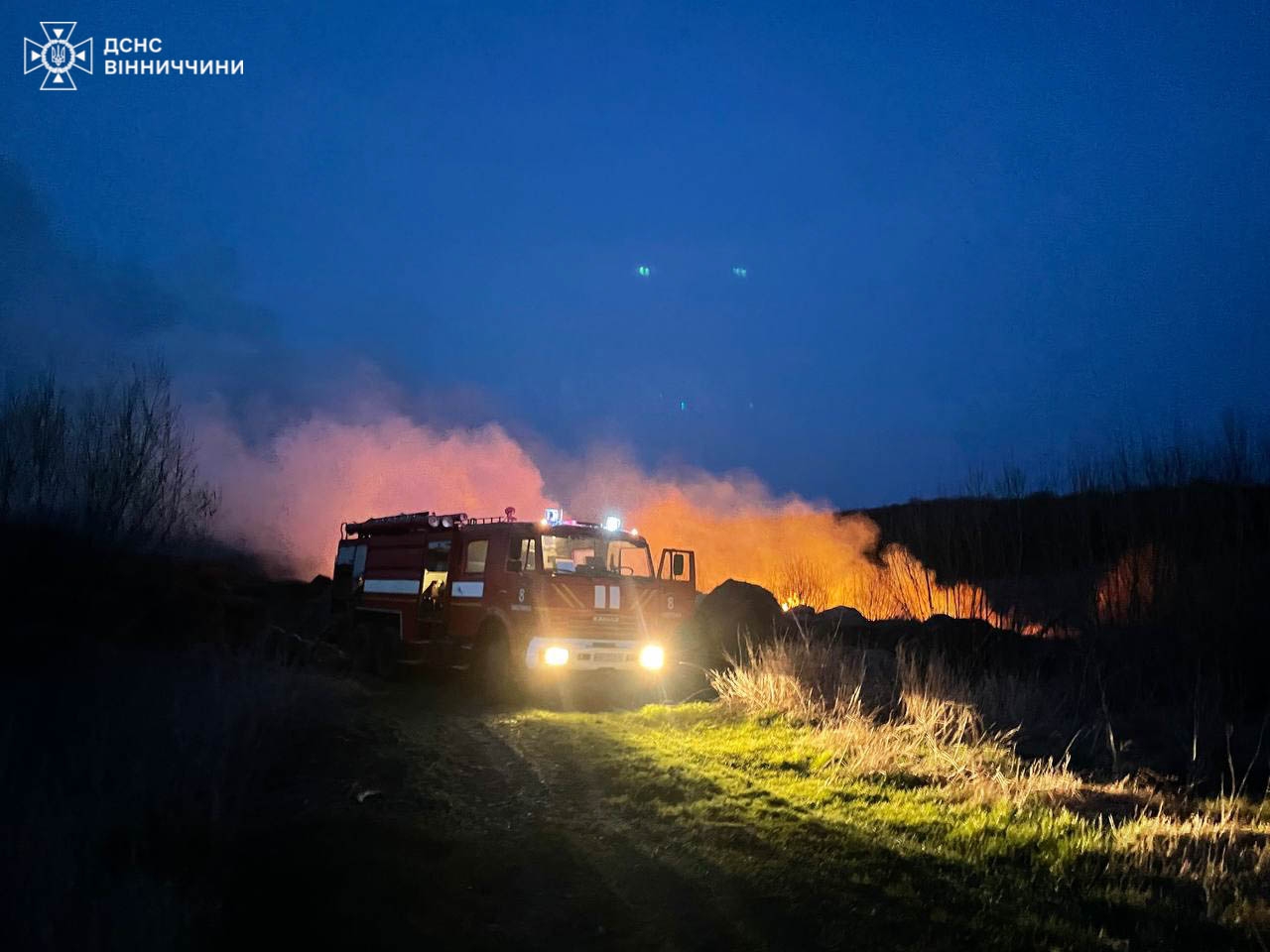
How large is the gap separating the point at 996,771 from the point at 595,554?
7.29 metres

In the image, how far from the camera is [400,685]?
14.8 meters

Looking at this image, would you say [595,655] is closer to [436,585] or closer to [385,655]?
[436,585]

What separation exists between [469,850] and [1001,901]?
354 centimetres

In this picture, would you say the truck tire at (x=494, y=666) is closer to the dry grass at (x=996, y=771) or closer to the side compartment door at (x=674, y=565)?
the side compartment door at (x=674, y=565)

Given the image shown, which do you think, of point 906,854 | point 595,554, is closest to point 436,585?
point 595,554

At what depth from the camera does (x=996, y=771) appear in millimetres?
7844

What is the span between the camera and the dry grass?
5.78m

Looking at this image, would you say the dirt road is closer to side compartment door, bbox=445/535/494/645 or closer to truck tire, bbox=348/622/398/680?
side compartment door, bbox=445/535/494/645

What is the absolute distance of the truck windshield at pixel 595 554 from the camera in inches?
521

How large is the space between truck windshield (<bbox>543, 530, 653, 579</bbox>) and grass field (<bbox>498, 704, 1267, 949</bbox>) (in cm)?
434

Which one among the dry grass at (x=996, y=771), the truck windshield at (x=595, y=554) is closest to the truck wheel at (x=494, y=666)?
the truck windshield at (x=595, y=554)

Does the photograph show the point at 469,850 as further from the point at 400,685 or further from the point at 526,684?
the point at 400,685

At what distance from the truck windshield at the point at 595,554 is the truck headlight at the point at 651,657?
3.78 ft

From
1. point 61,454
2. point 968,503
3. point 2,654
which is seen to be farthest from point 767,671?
point 968,503
